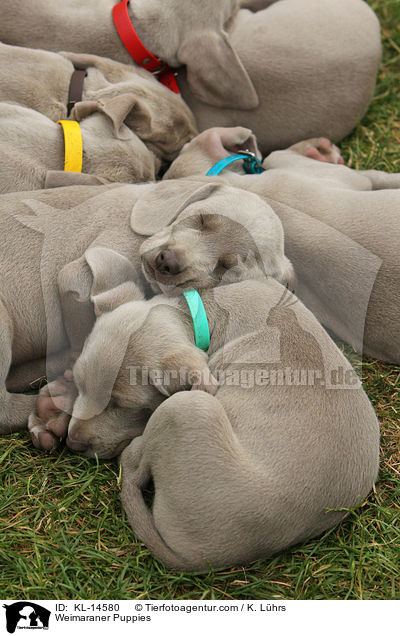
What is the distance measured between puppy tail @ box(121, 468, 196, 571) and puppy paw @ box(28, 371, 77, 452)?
1.61 ft

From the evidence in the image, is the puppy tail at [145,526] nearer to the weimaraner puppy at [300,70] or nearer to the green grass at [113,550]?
the green grass at [113,550]

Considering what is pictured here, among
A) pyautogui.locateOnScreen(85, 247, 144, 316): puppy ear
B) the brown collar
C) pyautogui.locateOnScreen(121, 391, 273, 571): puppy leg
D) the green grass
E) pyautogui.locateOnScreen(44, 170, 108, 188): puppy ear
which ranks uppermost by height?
the brown collar

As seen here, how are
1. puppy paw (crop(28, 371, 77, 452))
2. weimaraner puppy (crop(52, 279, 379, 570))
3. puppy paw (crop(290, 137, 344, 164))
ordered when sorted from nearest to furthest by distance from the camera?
1. weimaraner puppy (crop(52, 279, 379, 570))
2. puppy paw (crop(28, 371, 77, 452))
3. puppy paw (crop(290, 137, 344, 164))

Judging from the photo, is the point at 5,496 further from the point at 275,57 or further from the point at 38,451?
the point at 275,57

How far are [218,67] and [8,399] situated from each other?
2.71 meters

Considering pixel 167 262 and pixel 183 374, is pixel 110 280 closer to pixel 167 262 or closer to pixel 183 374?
pixel 167 262

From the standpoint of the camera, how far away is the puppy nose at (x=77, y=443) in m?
3.31

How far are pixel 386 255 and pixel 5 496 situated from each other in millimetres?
2293

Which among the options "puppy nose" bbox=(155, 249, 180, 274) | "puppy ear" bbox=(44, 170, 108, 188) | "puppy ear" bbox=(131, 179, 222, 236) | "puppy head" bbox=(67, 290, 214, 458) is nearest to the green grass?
"puppy head" bbox=(67, 290, 214, 458)

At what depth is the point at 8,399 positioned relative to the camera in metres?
3.51

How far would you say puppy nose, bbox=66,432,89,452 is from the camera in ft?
10.9

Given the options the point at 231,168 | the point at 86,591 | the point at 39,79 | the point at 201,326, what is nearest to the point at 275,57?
the point at 231,168

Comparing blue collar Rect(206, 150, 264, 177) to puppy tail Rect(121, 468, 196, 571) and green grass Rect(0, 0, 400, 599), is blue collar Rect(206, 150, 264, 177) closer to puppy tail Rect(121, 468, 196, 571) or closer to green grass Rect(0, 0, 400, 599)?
green grass Rect(0, 0, 400, 599)
